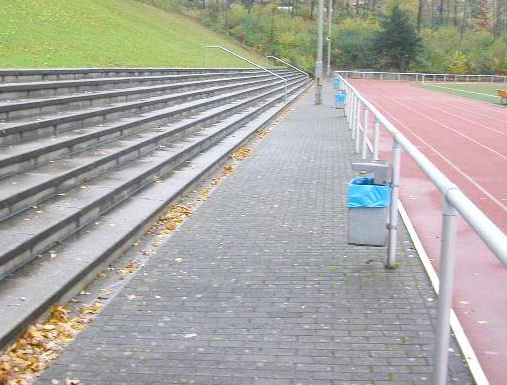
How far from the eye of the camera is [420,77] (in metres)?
72.3

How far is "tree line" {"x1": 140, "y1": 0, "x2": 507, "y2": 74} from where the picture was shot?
222 feet

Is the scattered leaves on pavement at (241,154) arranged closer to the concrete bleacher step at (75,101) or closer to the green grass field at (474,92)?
the concrete bleacher step at (75,101)

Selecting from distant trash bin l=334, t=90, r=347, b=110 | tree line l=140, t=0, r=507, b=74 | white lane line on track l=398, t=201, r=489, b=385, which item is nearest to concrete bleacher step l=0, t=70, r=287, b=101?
white lane line on track l=398, t=201, r=489, b=385

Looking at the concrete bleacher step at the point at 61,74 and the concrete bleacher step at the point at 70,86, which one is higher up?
the concrete bleacher step at the point at 61,74

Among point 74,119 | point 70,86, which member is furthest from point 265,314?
point 70,86

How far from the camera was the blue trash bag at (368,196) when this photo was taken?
245 inches

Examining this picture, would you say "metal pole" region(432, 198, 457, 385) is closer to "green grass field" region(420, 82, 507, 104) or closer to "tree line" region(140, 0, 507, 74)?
"green grass field" region(420, 82, 507, 104)

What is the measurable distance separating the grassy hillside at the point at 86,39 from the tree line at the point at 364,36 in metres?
21.1

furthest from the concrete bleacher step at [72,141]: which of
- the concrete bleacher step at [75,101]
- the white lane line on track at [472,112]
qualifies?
the white lane line on track at [472,112]

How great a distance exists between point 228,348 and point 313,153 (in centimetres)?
1011

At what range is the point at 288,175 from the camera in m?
11.7

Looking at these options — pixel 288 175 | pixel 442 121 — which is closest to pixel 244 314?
pixel 288 175

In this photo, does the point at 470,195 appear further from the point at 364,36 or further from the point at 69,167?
the point at 364,36

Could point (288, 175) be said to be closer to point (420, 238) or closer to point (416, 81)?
point (420, 238)
